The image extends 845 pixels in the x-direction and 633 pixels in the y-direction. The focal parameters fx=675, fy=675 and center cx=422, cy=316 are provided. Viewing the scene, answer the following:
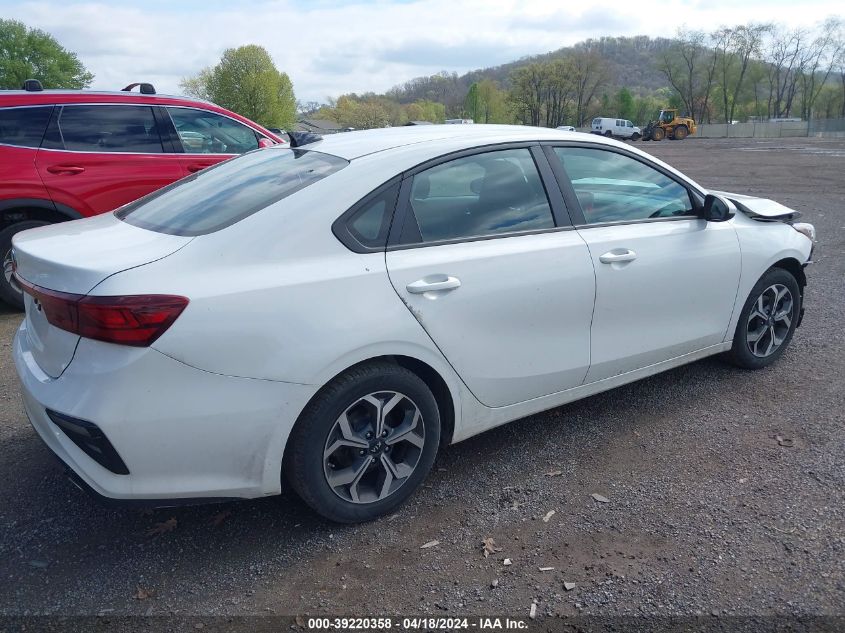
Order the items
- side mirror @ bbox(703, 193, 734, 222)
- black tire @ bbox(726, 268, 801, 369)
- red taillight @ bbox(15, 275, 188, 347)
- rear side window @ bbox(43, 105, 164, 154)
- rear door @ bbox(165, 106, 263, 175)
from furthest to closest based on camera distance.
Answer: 1. rear door @ bbox(165, 106, 263, 175)
2. rear side window @ bbox(43, 105, 164, 154)
3. black tire @ bbox(726, 268, 801, 369)
4. side mirror @ bbox(703, 193, 734, 222)
5. red taillight @ bbox(15, 275, 188, 347)

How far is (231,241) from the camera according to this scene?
2.59 m

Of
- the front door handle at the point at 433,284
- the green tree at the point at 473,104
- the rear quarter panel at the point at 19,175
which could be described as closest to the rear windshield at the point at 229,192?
the front door handle at the point at 433,284

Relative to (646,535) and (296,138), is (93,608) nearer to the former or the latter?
(646,535)

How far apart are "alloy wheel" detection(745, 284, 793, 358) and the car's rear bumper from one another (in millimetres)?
3179

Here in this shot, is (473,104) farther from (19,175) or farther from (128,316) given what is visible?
(128,316)

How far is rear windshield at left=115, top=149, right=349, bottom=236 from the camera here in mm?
2809

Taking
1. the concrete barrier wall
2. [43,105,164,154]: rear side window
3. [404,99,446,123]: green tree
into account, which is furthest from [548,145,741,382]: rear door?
the concrete barrier wall

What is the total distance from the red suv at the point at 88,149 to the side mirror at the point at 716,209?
416cm

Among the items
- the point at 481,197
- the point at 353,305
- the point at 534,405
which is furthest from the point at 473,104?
the point at 353,305

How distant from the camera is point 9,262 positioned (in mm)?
5910

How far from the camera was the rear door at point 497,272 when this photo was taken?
9.52 ft

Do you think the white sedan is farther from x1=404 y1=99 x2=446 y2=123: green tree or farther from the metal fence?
the metal fence

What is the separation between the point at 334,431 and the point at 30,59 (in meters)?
93.6

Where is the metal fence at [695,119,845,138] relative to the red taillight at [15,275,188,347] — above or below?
below
